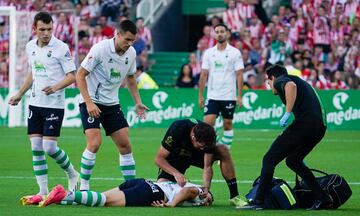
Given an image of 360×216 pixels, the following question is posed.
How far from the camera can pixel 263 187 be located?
11961 mm

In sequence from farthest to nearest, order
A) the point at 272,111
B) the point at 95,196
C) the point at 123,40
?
the point at 272,111, the point at 123,40, the point at 95,196

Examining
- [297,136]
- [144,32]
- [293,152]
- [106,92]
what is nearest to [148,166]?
[106,92]

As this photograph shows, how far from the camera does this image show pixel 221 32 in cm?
1988

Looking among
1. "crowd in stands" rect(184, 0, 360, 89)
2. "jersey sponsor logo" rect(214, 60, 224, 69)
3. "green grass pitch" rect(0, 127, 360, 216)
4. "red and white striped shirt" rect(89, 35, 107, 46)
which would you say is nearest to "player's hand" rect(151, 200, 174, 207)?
"green grass pitch" rect(0, 127, 360, 216)

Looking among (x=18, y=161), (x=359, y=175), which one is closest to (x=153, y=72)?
(x=18, y=161)

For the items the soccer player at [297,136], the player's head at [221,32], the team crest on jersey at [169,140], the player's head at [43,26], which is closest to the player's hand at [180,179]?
the team crest on jersey at [169,140]

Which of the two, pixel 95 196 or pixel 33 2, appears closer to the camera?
pixel 95 196

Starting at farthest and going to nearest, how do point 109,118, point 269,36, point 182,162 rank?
point 269,36 < point 109,118 < point 182,162

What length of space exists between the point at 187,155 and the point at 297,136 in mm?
1412

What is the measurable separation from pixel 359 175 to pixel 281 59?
14.2 m

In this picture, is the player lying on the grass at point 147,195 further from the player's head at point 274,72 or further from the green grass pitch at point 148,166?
the player's head at point 274,72

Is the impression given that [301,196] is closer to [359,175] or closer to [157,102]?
[359,175]

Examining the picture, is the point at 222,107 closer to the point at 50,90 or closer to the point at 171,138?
the point at 50,90

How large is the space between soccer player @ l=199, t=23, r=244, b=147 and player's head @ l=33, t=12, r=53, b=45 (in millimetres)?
7129
